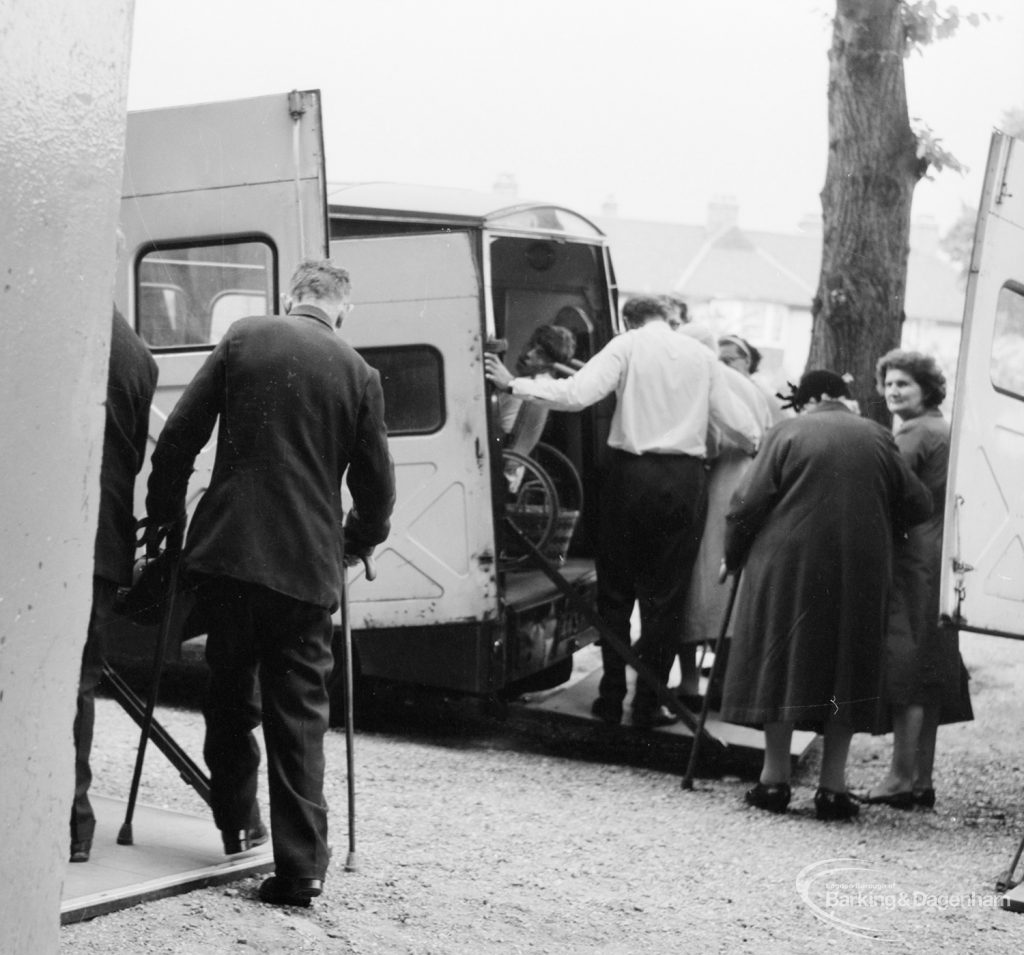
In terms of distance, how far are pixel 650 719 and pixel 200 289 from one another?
9.78 feet

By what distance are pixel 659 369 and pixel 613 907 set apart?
10.1 ft

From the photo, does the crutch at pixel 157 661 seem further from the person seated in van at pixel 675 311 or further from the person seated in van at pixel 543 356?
the person seated in van at pixel 543 356

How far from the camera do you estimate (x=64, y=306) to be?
Answer: 8.88 ft

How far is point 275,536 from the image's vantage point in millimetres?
4441

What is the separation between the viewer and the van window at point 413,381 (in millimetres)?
7008

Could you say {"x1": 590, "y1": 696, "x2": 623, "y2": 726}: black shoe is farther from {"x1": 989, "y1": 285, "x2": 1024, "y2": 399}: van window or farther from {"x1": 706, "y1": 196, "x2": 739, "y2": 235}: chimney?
{"x1": 706, "y1": 196, "x2": 739, "y2": 235}: chimney

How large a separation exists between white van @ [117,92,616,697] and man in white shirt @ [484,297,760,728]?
434mm

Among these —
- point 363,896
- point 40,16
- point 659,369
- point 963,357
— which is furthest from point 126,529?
point 659,369

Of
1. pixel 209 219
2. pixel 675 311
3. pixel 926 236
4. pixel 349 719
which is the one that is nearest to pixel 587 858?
pixel 349 719

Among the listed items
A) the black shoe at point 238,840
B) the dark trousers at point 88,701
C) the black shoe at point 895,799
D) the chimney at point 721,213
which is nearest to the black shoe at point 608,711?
the black shoe at point 895,799

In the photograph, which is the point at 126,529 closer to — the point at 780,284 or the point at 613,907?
the point at 613,907

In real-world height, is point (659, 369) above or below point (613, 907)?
above

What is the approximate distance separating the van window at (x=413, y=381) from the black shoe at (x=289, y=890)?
2.96 meters

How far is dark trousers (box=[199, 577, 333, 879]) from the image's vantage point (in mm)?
4438
